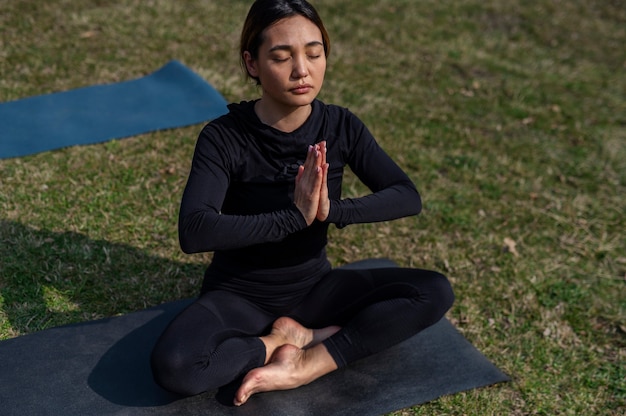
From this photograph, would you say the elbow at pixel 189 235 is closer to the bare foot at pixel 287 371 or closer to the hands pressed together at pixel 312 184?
the hands pressed together at pixel 312 184

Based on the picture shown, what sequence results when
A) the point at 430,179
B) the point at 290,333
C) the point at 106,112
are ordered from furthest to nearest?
1. the point at 106,112
2. the point at 430,179
3. the point at 290,333

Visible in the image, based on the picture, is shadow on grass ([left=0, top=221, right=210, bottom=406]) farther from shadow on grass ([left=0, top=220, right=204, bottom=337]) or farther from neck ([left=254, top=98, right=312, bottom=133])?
neck ([left=254, top=98, right=312, bottom=133])

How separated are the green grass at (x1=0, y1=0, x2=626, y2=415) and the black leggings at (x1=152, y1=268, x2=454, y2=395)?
48 cm

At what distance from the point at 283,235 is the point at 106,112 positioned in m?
3.61

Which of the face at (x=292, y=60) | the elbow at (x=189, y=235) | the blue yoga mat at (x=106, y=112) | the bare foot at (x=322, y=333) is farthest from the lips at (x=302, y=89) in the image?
the blue yoga mat at (x=106, y=112)

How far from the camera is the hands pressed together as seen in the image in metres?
3.02

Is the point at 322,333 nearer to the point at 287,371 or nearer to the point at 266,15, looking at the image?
the point at 287,371

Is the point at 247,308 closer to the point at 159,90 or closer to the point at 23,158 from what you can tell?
the point at 23,158

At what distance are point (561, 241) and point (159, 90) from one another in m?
3.97

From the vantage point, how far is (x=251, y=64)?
329 cm

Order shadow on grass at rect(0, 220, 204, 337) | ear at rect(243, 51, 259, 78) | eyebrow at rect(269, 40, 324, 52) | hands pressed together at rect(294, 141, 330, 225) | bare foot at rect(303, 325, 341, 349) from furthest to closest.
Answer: shadow on grass at rect(0, 220, 204, 337), bare foot at rect(303, 325, 341, 349), ear at rect(243, 51, 259, 78), eyebrow at rect(269, 40, 324, 52), hands pressed together at rect(294, 141, 330, 225)

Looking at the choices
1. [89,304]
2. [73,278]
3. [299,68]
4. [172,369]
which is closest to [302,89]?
[299,68]

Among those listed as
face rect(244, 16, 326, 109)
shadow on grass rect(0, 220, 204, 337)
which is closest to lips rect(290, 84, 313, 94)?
face rect(244, 16, 326, 109)

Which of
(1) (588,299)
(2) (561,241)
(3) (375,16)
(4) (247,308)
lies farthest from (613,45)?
(4) (247,308)
